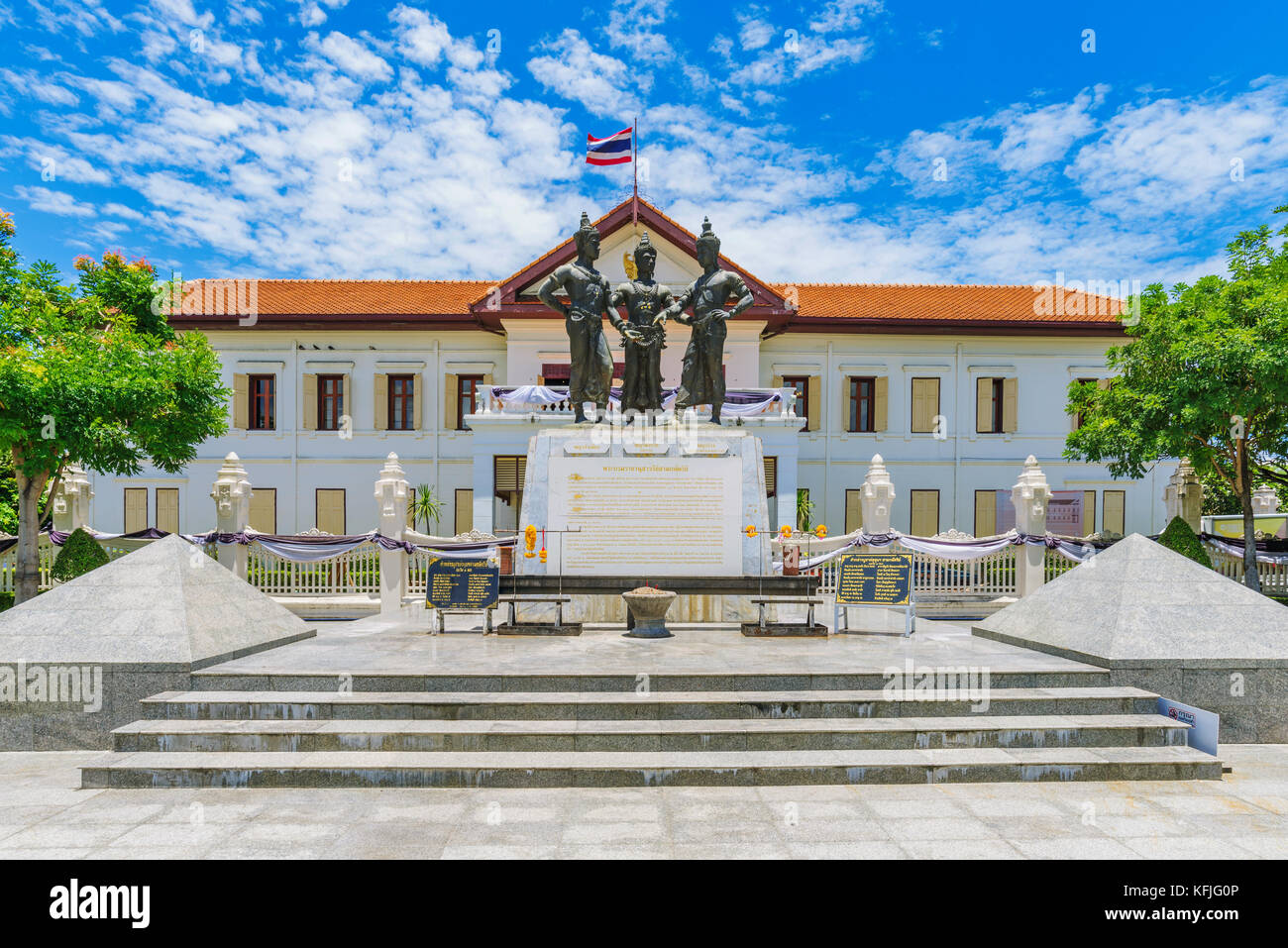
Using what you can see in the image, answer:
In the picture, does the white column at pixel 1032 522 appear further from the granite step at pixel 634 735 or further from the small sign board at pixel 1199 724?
the granite step at pixel 634 735

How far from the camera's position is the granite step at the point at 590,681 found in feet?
19.6

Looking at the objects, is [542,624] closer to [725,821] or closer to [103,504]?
[725,821]

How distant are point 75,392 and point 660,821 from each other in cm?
1264

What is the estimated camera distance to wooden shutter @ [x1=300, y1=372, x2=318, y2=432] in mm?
25562

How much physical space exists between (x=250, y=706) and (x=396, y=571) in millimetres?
8127

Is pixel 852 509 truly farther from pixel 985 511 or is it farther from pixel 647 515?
pixel 647 515

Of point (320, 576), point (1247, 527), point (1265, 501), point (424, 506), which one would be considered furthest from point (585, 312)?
point (1265, 501)

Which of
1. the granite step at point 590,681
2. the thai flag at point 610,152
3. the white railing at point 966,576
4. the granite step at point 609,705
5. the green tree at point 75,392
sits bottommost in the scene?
the white railing at point 966,576

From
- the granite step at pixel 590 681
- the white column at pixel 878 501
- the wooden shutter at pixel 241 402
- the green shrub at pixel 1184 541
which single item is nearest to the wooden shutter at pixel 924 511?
the green shrub at pixel 1184 541

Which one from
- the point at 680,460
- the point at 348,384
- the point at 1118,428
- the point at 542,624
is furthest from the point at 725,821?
the point at 348,384

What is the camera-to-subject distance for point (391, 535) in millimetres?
13812

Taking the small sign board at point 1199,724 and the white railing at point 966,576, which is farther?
the white railing at point 966,576

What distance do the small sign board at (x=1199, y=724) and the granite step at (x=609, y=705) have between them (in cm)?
21

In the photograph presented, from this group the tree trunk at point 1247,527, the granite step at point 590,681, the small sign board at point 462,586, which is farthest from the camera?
the tree trunk at point 1247,527
